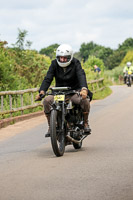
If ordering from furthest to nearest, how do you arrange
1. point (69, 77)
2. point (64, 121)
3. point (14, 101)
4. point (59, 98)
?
point (14, 101) < point (69, 77) < point (64, 121) < point (59, 98)

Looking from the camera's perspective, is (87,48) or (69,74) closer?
(69,74)

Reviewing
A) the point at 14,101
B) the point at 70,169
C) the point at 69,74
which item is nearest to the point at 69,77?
the point at 69,74

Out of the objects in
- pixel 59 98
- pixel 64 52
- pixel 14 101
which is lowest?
pixel 14 101

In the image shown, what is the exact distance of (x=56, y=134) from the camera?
9477mm

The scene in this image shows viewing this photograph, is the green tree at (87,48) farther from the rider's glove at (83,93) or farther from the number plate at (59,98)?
the number plate at (59,98)

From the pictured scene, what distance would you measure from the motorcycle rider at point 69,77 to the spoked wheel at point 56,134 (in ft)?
1.39

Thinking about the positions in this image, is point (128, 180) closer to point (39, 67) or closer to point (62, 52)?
point (62, 52)

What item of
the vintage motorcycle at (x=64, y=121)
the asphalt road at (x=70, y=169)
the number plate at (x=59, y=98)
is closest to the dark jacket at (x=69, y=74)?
the vintage motorcycle at (x=64, y=121)

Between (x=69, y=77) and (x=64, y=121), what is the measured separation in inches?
34.9

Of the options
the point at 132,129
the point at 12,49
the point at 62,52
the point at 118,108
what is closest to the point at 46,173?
the point at 62,52

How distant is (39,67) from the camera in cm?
2772

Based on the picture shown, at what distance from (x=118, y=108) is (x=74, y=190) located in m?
15.7

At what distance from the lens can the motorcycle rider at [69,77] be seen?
9992 millimetres

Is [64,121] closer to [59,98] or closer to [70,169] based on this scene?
[59,98]
